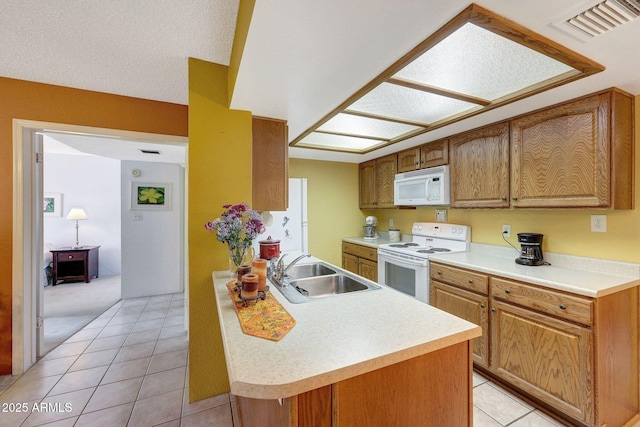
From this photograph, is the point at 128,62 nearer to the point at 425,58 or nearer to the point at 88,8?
the point at 88,8

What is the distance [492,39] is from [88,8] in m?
2.01

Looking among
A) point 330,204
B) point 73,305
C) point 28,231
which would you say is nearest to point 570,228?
point 330,204

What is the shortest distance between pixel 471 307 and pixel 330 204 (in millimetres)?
2342

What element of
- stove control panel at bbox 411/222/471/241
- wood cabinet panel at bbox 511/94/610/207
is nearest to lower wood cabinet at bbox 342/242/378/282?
stove control panel at bbox 411/222/471/241

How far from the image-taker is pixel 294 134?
2602 mm

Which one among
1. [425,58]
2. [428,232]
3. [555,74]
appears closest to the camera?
[425,58]

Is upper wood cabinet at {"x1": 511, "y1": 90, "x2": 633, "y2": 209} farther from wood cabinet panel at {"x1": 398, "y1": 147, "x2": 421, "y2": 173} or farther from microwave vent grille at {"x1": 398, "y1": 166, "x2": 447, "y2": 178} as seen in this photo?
wood cabinet panel at {"x1": 398, "y1": 147, "x2": 421, "y2": 173}

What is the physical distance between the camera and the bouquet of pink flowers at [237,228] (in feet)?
4.88

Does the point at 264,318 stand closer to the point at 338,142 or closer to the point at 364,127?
the point at 364,127

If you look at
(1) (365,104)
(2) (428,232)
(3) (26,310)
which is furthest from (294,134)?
(3) (26,310)

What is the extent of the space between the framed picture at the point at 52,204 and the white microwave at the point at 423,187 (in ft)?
19.7

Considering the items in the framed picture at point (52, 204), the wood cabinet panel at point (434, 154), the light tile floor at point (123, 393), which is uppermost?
the wood cabinet panel at point (434, 154)

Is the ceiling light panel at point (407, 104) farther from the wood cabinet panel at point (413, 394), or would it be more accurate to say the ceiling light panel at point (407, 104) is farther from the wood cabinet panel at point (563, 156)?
the wood cabinet panel at point (413, 394)

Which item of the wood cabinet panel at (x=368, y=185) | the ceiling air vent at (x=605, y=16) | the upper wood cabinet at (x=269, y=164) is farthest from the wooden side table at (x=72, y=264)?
the ceiling air vent at (x=605, y=16)
